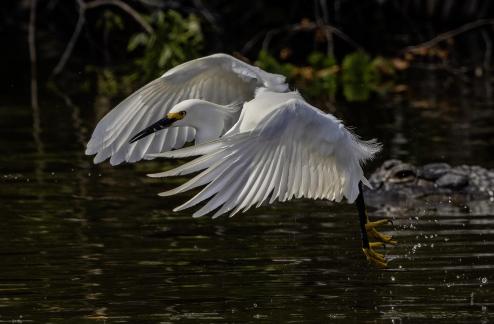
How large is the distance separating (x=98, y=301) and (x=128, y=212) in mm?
3226

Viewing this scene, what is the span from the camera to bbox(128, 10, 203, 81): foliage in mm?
16156

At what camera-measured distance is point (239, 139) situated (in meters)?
7.76

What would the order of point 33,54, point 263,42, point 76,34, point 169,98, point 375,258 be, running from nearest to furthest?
point 375,258, point 169,98, point 76,34, point 33,54, point 263,42

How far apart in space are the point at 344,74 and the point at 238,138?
35.9ft

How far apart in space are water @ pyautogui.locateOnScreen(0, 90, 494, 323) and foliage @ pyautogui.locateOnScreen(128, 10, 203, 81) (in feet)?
9.35

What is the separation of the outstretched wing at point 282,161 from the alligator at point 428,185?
2909 mm

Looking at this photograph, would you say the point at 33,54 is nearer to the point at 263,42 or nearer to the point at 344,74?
the point at 263,42

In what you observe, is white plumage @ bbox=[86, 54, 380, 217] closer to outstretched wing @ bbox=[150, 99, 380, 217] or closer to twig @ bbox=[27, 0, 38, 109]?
outstretched wing @ bbox=[150, 99, 380, 217]

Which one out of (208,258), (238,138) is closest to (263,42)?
→ (208,258)

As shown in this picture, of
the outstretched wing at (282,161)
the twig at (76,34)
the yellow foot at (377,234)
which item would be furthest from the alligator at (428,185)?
the twig at (76,34)

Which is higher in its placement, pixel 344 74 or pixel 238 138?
pixel 344 74

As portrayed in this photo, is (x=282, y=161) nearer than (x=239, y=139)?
No

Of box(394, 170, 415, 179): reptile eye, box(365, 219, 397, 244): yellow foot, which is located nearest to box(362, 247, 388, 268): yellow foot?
box(365, 219, 397, 244): yellow foot

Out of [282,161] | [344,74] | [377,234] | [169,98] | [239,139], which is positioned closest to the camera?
[239,139]
